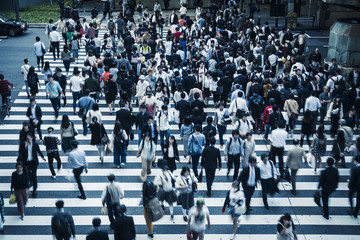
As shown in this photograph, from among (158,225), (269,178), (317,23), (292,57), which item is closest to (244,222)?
(269,178)

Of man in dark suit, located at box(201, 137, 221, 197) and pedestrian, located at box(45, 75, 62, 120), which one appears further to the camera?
pedestrian, located at box(45, 75, 62, 120)

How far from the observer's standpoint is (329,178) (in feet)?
33.2

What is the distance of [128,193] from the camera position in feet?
38.9

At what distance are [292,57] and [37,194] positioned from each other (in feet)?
38.9

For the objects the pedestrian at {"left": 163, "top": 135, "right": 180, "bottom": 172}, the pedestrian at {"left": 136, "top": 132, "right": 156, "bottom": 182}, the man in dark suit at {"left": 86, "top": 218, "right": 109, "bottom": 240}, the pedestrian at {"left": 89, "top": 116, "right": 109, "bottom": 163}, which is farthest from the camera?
the pedestrian at {"left": 89, "top": 116, "right": 109, "bottom": 163}

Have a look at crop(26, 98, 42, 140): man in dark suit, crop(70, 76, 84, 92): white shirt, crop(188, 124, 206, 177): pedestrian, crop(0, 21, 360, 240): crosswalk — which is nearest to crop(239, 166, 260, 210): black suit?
crop(0, 21, 360, 240): crosswalk

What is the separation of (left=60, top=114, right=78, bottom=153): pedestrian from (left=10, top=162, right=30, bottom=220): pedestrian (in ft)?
6.94

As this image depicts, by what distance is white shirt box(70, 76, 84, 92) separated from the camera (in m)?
15.6

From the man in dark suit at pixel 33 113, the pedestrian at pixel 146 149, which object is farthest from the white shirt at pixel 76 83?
the pedestrian at pixel 146 149

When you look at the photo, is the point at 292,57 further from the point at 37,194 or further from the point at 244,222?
the point at 37,194

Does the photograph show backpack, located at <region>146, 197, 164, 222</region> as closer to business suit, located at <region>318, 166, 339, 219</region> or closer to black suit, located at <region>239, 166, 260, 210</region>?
black suit, located at <region>239, 166, 260, 210</region>

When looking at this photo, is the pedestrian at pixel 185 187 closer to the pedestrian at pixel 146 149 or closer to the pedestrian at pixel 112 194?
the pedestrian at pixel 112 194

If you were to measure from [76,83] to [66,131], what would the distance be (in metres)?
3.91

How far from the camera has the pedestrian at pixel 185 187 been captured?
388 inches
